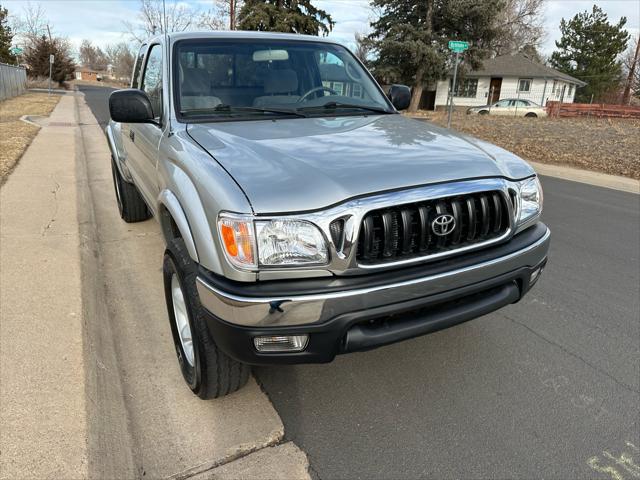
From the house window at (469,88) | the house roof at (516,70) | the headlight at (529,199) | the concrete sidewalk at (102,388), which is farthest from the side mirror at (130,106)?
the house window at (469,88)

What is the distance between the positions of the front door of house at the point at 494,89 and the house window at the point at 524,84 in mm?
1590

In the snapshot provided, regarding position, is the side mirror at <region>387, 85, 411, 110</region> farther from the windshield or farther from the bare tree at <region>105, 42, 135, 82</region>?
the bare tree at <region>105, 42, 135, 82</region>

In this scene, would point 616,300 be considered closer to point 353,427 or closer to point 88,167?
point 353,427

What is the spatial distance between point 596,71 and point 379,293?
57.2 meters

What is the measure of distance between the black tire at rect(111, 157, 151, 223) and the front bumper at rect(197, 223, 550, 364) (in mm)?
3592

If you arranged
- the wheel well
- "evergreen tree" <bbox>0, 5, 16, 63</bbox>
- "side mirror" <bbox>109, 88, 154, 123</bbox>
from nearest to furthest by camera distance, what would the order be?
the wheel well, "side mirror" <bbox>109, 88, 154, 123</bbox>, "evergreen tree" <bbox>0, 5, 16, 63</bbox>

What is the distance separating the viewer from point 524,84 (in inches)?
1601

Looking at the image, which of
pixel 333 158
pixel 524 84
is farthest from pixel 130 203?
pixel 524 84

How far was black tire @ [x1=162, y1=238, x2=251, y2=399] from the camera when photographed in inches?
90.0

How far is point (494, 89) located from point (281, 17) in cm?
2012

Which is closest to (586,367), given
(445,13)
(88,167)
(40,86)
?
(88,167)

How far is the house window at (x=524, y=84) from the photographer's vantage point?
4044cm

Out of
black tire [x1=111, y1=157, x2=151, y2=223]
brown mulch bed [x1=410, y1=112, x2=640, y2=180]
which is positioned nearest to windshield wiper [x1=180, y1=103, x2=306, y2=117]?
black tire [x1=111, y1=157, x2=151, y2=223]

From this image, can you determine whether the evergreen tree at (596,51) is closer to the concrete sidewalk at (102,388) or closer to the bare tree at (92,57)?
the concrete sidewalk at (102,388)
